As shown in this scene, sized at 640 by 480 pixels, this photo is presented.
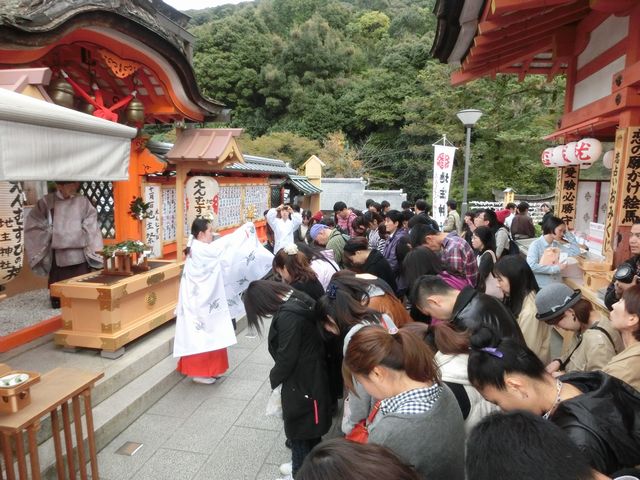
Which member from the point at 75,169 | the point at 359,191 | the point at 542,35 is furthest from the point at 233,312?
the point at 359,191

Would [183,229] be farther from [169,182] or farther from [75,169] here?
[75,169]

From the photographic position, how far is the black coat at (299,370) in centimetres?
308

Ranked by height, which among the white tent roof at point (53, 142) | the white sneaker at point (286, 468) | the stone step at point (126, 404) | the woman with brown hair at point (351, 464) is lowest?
the white sneaker at point (286, 468)

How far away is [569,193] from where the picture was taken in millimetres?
8578

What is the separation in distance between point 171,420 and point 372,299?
260 cm

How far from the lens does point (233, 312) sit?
20.3 ft

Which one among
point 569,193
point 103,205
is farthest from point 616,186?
point 103,205

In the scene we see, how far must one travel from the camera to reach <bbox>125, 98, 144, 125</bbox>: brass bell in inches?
247

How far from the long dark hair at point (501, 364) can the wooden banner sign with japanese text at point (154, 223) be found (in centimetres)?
620

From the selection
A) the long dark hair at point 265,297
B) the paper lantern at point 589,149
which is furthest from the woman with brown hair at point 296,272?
the paper lantern at point 589,149

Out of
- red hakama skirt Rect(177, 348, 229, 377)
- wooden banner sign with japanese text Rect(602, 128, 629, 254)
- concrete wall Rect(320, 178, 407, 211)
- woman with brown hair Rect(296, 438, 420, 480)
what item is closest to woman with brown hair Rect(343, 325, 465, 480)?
woman with brown hair Rect(296, 438, 420, 480)

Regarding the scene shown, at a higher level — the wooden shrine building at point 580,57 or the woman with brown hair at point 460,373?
the wooden shrine building at point 580,57

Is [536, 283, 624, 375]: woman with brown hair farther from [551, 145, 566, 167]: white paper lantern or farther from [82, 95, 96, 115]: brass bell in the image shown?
[82, 95, 96, 115]: brass bell

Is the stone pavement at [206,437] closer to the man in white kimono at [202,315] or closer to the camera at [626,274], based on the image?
the man in white kimono at [202,315]
